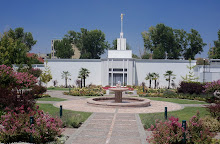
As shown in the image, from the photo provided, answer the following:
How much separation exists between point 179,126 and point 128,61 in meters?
33.2

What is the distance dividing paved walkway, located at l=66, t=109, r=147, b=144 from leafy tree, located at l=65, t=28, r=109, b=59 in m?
61.3

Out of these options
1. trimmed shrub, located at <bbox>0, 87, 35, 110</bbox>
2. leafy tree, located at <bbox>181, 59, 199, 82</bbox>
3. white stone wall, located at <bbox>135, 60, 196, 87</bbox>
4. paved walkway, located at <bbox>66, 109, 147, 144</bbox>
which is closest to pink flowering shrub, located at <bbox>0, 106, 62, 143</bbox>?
paved walkway, located at <bbox>66, 109, 147, 144</bbox>

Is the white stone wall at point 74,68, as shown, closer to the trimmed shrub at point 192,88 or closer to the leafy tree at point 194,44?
the trimmed shrub at point 192,88

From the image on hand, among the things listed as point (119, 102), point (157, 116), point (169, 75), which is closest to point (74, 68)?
point (169, 75)

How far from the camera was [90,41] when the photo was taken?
2948 inches

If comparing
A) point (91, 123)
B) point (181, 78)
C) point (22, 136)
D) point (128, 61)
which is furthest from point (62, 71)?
point (22, 136)

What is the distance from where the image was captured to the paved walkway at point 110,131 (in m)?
9.18

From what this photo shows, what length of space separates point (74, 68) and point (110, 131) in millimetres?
33469

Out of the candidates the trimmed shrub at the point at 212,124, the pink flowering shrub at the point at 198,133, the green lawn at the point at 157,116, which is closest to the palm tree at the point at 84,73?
the green lawn at the point at 157,116

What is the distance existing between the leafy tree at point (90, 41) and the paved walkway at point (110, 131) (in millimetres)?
61261

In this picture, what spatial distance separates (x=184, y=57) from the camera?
A: 69.1 meters

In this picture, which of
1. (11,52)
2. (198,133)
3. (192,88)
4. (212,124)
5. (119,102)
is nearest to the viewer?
(198,133)

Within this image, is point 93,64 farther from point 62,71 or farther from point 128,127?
point 128,127

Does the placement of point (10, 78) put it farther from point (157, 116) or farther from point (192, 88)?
point (192, 88)
